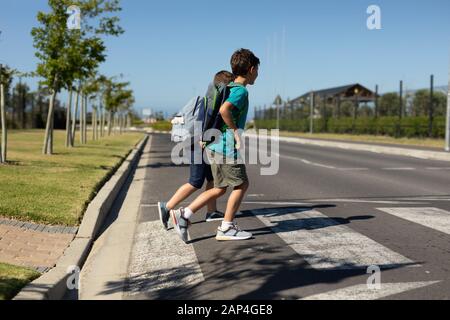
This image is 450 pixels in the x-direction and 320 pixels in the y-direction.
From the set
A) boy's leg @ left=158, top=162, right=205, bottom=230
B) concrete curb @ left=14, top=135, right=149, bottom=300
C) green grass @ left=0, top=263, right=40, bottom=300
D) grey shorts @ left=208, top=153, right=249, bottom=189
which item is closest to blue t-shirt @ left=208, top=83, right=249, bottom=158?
grey shorts @ left=208, top=153, right=249, bottom=189

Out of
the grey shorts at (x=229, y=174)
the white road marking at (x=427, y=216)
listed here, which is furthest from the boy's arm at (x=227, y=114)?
the white road marking at (x=427, y=216)

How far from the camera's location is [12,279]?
13.2 feet

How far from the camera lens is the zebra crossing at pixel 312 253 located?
→ 4.09m

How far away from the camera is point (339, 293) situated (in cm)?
387

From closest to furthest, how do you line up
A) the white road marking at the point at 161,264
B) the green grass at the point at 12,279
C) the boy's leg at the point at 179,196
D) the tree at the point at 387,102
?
1. the green grass at the point at 12,279
2. the white road marking at the point at 161,264
3. the boy's leg at the point at 179,196
4. the tree at the point at 387,102

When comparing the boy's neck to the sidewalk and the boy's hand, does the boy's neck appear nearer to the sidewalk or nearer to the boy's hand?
the boy's hand

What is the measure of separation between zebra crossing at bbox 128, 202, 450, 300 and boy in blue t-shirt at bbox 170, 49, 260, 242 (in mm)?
347

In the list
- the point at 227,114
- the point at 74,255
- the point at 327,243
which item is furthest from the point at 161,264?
the point at 327,243

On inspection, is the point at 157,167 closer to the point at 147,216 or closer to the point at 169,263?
the point at 147,216

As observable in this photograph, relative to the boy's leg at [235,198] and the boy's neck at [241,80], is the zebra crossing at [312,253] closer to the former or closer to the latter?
the boy's leg at [235,198]

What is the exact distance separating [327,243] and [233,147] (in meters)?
1.30

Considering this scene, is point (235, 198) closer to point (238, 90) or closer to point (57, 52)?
point (238, 90)

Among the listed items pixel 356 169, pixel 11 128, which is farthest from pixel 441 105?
pixel 356 169

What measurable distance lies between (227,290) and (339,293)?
0.78 meters
